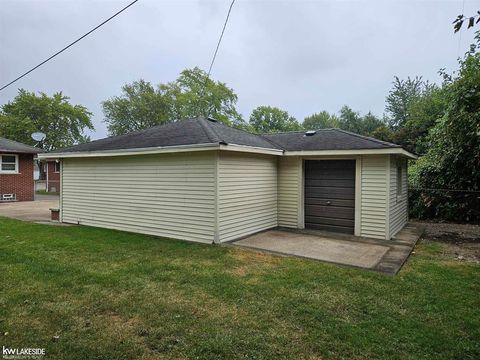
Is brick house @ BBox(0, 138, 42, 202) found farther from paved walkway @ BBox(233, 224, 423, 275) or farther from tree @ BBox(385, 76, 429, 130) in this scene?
Result: tree @ BBox(385, 76, 429, 130)

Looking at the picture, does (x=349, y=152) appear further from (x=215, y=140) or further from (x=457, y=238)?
(x=457, y=238)

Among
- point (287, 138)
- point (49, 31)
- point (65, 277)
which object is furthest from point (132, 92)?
point (65, 277)

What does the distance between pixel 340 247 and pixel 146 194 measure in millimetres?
4661

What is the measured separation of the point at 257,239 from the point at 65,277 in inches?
156

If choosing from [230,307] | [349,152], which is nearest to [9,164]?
[349,152]

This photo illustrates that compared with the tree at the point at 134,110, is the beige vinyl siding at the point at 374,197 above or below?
below

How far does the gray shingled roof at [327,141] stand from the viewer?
7.37 metres

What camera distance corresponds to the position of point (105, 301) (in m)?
3.71

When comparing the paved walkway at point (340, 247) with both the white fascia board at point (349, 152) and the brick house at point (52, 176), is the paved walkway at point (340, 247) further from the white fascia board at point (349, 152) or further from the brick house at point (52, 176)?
the brick house at point (52, 176)

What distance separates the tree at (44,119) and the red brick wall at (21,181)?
15131 mm

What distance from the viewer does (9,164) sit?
15844mm

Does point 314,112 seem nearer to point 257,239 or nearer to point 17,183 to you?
point 17,183

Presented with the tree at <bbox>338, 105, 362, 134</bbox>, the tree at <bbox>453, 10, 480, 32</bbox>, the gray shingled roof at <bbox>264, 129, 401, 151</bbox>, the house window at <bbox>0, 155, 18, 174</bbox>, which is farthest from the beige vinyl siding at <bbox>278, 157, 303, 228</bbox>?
the tree at <bbox>338, 105, 362, 134</bbox>

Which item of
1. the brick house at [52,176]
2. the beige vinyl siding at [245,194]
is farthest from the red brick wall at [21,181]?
the beige vinyl siding at [245,194]
